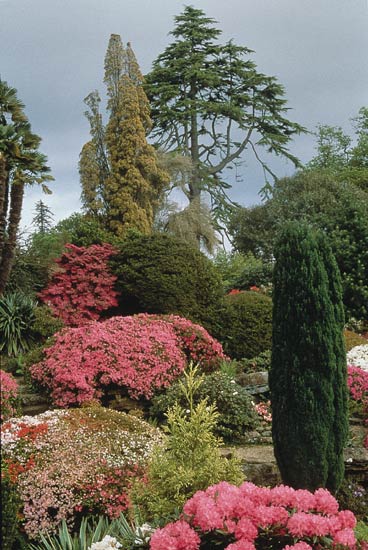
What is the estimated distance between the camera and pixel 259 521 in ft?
12.8

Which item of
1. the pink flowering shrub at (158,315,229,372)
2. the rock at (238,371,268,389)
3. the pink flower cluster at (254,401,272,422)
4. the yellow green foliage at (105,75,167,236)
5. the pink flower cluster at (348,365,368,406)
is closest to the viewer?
the pink flower cluster at (254,401,272,422)

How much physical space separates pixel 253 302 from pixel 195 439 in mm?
8104

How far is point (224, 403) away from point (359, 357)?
3833mm

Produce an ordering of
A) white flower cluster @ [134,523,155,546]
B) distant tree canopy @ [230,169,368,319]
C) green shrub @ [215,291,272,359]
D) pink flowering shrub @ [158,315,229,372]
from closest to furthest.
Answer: white flower cluster @ [134,523,155,546] → pink flowering shrub @ [158,315,229,372] → green shrub @ [215,291,272,359] → distant tree canopy @ [230,169,368,319]

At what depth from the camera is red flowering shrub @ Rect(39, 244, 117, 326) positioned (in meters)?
12.3

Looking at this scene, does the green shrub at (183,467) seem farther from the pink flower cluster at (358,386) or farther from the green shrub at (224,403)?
the pink flower cluster at (358,386)

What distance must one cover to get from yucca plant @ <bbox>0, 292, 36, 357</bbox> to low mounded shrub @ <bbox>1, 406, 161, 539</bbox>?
453cm

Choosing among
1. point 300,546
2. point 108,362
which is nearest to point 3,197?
point 108,362

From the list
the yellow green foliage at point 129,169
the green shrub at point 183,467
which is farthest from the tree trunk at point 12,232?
the yellow green foliage at point 129,169

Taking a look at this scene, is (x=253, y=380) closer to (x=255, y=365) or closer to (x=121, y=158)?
(x=255, y=365)

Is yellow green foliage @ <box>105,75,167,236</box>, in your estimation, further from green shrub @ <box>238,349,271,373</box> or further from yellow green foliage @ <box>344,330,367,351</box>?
green shrub @ <box>238,349,271,373</box>

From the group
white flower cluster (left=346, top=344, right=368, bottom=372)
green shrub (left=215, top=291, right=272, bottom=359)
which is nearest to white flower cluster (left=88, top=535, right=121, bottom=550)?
white flower cluster (left=346, top=344, right=368, bottom=372)

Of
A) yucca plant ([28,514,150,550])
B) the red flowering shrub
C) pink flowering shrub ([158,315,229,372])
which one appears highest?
the red flowering shrub

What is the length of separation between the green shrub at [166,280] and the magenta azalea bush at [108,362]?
2203 millimetres
